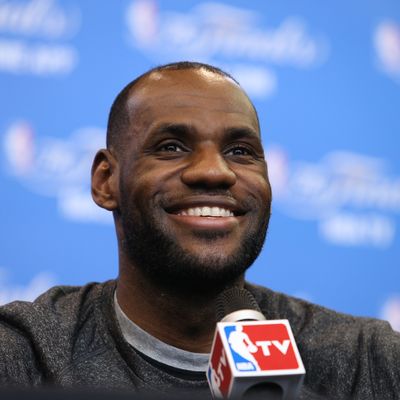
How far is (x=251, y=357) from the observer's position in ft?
3.15

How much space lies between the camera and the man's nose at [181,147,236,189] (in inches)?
62.3

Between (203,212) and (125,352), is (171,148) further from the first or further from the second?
(125,352)

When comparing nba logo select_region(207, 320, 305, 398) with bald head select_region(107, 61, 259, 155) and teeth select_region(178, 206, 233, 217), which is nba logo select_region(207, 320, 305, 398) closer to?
teeth select_region(178, 206, 233, 217)

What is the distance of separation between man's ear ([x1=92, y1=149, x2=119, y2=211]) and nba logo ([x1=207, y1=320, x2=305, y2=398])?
2.62ft

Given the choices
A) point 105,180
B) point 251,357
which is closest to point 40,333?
point 105,180

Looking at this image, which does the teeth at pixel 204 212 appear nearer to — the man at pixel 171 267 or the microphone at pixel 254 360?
the man at pixel 171 267

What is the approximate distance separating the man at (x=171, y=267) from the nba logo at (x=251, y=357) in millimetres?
559

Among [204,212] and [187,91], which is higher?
[187,91]

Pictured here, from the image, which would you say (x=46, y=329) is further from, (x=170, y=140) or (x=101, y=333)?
(x=170, y=140)

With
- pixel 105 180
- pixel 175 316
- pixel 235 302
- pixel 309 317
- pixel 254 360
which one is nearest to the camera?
pixel 254 360

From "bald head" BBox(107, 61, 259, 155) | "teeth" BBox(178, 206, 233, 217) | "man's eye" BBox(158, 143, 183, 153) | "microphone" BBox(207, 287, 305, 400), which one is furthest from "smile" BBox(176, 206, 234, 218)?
"microphone" BBox(207, 287, 305, 400)

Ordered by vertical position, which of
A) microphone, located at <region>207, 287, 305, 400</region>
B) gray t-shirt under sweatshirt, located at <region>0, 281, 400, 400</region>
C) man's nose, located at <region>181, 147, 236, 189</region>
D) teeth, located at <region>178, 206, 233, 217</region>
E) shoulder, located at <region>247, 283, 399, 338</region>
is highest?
man's nose, located at <region>181, 147, 236, 189</region>

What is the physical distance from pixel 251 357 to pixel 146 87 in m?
Answer: 0.92

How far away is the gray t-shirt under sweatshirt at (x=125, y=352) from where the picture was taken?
62.6 inches
